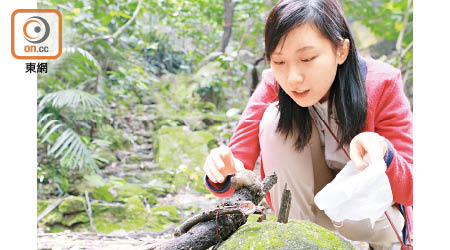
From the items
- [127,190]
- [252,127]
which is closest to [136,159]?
[127,190]

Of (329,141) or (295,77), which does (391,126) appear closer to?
(329,141)

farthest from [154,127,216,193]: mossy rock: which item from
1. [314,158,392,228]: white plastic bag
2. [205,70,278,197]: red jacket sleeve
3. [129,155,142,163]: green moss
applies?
[314,158,392,228]: white plastic bag

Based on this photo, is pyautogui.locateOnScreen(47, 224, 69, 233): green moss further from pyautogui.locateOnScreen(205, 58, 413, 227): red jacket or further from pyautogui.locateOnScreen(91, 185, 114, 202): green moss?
Answer: pyautogui.locateOnScreen(205, 58, 413, 227): red jacket

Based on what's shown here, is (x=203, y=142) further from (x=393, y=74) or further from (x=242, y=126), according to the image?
(x=393, y=74)

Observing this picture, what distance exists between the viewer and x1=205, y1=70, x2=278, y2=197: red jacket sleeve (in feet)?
4.23

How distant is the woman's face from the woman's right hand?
0.24 metres

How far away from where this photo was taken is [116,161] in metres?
3.14

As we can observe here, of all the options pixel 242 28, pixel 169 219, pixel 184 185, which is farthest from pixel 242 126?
pixel 242 28

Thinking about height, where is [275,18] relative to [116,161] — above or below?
above

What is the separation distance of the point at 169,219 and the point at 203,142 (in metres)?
1.01

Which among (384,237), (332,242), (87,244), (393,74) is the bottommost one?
(87,244)

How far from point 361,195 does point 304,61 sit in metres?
0.36

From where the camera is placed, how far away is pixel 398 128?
109 centimetres

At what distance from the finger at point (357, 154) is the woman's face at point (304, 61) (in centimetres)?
22
